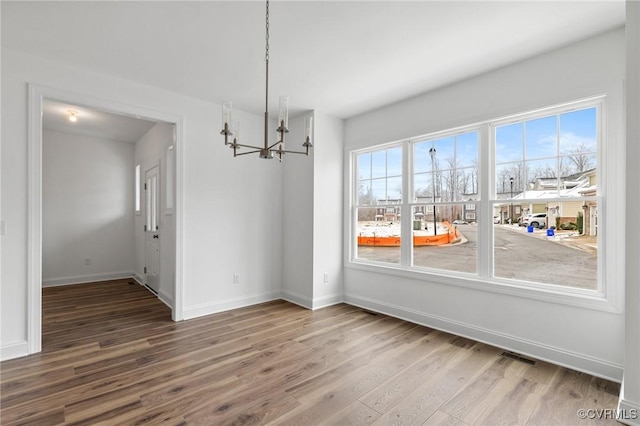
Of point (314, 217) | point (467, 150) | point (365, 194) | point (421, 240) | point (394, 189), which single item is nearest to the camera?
point (467, 150)

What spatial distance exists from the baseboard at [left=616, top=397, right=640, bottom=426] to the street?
0.98 m

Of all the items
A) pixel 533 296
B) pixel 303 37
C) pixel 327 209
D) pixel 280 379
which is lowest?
pixel 280 379

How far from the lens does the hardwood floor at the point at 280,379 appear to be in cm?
201

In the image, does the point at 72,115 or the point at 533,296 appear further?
the point at 72,115

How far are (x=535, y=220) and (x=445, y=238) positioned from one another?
945 mm

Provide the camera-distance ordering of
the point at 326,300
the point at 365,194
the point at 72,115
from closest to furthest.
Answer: the point at 326,300 → the point at 365,194 → the point at 72,115

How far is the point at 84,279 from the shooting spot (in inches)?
233

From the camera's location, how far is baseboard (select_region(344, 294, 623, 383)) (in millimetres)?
2465

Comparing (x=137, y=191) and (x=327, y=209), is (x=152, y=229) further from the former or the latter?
(x=327, y=209)

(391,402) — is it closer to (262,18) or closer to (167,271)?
(262,18)

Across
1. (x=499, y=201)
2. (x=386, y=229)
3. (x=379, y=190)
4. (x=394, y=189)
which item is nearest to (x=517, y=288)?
(x=499, y=201)

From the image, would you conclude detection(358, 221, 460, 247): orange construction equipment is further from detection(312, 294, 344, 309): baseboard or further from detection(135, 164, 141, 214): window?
detection(135, 164, 141, 214): window

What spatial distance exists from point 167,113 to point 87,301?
3.17m

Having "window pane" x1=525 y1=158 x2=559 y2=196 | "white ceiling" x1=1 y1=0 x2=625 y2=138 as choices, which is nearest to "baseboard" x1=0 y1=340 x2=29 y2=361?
"white ceiling" x1=1 y1=0 x2=625 y2=138
